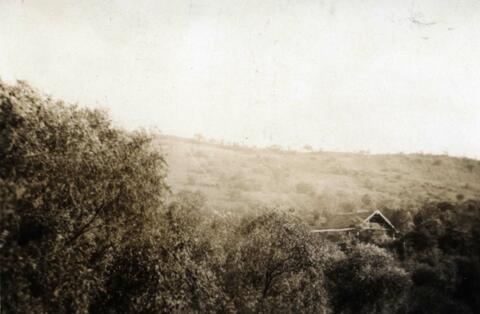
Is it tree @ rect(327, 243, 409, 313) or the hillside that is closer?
tree @ rect(327, 243, 409, 313)

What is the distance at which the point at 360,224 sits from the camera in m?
44.4

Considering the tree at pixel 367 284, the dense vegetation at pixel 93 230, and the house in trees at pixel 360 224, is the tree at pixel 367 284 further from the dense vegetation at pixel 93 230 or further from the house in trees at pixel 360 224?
the house in trees at pixel 360 224

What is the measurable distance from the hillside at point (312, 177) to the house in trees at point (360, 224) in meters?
26.6

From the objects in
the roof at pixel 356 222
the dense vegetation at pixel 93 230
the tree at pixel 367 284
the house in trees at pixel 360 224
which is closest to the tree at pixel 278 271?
the dense vegetation at pixel 93 230

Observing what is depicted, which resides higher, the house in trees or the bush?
the house in trees

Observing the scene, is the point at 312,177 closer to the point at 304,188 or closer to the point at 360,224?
the point at 304,188

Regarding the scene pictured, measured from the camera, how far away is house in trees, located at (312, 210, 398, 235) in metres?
44.0

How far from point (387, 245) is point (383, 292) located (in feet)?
44.1

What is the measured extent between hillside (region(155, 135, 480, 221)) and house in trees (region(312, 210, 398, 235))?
26562 millimetres

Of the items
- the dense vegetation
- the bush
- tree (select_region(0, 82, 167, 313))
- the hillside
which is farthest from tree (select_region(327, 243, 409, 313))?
the bush

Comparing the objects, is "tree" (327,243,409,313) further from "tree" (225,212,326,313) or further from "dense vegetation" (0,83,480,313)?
"dense vegetation" (0,83,480,313)

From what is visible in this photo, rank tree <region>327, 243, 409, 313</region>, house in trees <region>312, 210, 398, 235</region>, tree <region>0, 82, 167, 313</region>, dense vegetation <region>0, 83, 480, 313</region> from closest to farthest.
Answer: tree <region>0, 82, 167, 313</region>, dense vegetation <region>0, 83, 480, 313</region>, tree <region>327, 243, 409, 313</region>, house in trees <region>312, 210, 398, 235</region>

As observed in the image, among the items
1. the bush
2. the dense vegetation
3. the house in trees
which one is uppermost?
the dense vegetation

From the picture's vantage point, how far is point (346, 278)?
1225 inches
